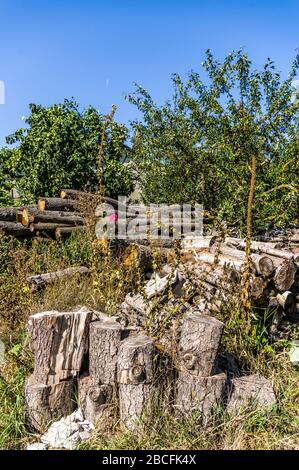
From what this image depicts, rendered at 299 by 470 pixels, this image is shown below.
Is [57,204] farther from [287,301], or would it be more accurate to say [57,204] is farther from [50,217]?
[287,301]

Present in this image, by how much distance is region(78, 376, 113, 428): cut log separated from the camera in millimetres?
3666

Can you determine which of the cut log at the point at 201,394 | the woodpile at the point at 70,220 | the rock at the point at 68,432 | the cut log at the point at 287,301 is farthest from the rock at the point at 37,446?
the woodpile at the point at 70,220

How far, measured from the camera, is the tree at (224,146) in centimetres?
757

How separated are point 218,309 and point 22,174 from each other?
8.10 m

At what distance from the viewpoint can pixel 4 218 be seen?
8.66m

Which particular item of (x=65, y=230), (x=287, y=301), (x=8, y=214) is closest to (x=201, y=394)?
(x=287, y=301)

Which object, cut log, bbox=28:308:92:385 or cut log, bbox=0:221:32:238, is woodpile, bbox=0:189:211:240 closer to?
cut log, bbox=0:221:32:238

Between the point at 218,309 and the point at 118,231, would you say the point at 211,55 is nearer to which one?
the point at 118,231

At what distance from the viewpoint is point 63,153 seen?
10914 millimetres

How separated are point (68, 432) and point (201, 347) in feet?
3.55

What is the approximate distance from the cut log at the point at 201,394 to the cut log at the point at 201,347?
0.06 meters

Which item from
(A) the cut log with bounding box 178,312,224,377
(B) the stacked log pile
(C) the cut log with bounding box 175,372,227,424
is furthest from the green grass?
(A) the cut log with bounding box 178,312,224,377

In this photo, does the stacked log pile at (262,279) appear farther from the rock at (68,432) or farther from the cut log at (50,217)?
the cut log at (50,217)

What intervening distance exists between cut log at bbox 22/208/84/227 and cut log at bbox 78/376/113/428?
5.25 metres
